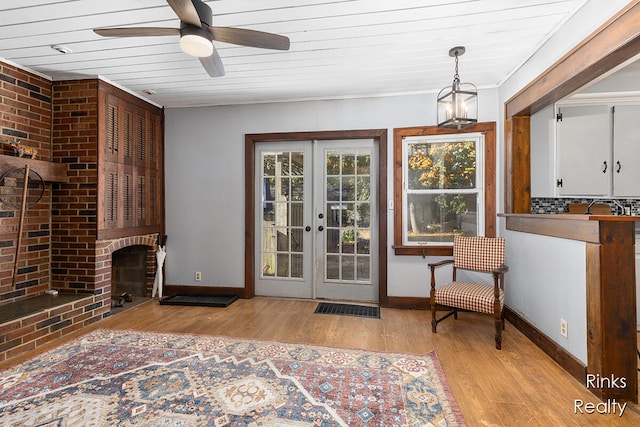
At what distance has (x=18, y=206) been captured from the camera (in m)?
2.95

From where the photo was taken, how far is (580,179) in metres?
3.34

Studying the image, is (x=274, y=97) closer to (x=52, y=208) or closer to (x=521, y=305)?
(x=52, y=208)

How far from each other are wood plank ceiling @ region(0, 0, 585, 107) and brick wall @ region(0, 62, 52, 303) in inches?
8.7

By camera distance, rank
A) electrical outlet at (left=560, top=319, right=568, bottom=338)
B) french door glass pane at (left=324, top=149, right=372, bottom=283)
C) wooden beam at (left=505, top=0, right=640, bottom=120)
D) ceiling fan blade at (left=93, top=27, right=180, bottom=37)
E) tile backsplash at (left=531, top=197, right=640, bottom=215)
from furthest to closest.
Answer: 1. french door glass pane at (left=324, top=149, right=372, bottom=283)
2. tile backsplash at (left=531, top=197, right=640, bottom=215)
3. electrical outlet at (left=560, top=319, right=568, bottom=338)
4. ceiling fan blade at (left=93, top=27, right=180, bottom=37)
5. wooden beam at (left=505, top=0, right=640, bottom=120)

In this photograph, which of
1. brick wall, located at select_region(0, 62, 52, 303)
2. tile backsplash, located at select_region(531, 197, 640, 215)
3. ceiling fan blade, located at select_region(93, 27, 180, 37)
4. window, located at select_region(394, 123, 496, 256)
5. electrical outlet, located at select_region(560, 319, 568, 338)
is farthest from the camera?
tile backsplash, located at select_region(531, 197, 640, 215)

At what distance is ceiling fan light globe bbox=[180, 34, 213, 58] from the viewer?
1.77 metres

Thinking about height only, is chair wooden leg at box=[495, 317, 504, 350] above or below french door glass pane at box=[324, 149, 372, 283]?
below

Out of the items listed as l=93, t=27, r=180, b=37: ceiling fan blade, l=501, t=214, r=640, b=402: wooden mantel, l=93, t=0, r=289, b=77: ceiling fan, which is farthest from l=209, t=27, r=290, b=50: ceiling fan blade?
l=501, t=214, r=640, b=402: wooden mantel

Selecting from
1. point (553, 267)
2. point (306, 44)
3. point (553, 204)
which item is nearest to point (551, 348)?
point (553, 267)

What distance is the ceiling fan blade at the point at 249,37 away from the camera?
6.07 ft

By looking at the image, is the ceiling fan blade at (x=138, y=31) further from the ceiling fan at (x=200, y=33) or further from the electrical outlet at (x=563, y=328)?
the electrical outlet at (x=563, y=328)

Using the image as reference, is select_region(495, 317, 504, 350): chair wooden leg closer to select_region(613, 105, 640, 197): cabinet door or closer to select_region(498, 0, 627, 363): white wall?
select_region(498, 0, 627, 363): white wall

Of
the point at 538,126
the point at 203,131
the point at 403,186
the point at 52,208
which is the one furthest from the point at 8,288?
the point at 538,126

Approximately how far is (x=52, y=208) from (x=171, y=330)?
1875mm
